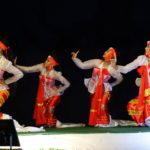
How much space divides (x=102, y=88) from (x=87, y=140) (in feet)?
5.38

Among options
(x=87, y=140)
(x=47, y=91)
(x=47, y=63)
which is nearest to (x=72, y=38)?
(x=47, y=63)

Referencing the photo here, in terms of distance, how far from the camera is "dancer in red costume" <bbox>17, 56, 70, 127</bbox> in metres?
7.39

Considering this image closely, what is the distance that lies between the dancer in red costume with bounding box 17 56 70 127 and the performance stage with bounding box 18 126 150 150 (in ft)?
4.74

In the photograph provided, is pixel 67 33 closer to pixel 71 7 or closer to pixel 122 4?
pixel 71 7

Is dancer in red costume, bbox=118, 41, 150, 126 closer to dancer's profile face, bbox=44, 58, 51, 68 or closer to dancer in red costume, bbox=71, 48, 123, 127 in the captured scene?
dancer in red costume, bbox=71, 48, 123, 127

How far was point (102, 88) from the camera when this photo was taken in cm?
726

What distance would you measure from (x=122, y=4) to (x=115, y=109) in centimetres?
188

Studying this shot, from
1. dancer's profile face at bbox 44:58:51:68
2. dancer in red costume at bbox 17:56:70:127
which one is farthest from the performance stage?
dancer's profile face at bbox 44:58:51:68

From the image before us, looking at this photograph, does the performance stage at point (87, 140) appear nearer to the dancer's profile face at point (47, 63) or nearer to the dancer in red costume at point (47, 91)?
the dancer in red costume at point (47, 91)

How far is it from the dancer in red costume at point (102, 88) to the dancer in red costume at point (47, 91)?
53cm

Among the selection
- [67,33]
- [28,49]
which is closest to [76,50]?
[67,33]

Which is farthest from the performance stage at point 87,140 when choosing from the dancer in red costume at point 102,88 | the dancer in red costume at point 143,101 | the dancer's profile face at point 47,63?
the dancer's profile face at point 47,63

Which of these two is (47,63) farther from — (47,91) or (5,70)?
(5,70)

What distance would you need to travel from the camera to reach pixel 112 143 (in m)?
5.81
